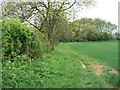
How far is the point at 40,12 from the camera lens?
62.2ft

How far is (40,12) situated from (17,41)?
31.1 feet

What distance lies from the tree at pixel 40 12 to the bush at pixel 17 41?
7.59 metres

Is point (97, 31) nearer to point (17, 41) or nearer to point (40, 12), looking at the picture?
point (40, 12)

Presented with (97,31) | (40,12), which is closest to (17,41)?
(40,12)

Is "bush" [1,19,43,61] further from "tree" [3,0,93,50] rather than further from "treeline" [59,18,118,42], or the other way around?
"treeline" [59,18,118,42]

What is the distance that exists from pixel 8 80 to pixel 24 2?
512 inches

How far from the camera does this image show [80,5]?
794 inches

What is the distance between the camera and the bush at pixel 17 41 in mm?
8944

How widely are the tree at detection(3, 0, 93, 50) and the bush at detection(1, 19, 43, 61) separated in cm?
759

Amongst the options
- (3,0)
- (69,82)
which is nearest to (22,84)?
(69,82)

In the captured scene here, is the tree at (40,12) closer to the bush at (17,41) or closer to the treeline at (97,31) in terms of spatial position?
the bush at (17,41)

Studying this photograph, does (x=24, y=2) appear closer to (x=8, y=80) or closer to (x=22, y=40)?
(x=22, y=40)

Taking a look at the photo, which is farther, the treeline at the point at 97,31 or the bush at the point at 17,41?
the treeline at the point at 97,31

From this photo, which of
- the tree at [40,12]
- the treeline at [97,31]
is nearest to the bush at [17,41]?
the tree at [40,12]
